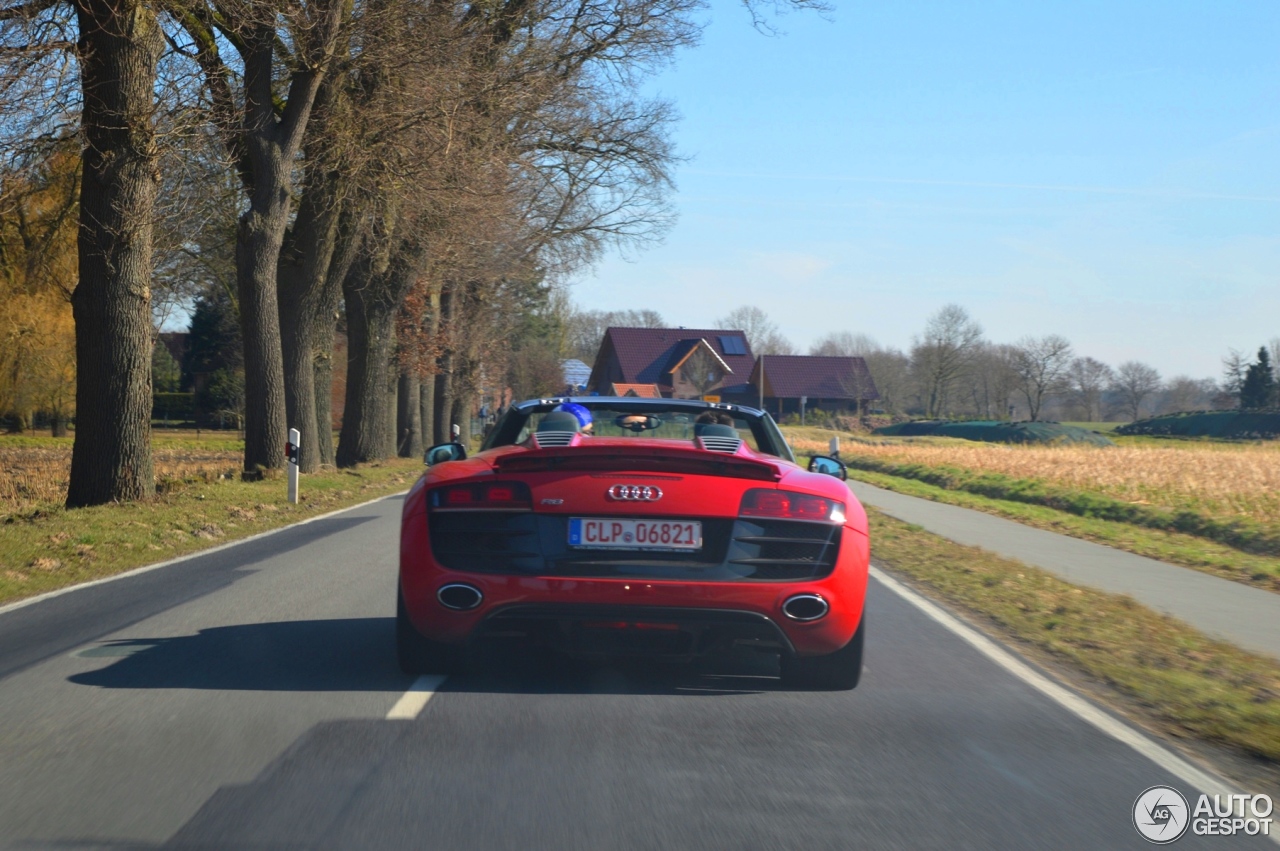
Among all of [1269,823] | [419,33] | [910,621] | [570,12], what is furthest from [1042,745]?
[570,12]

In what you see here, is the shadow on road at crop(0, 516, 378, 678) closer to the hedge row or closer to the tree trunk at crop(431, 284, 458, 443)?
the tree trunk at crop(431, 284, 458, 443)

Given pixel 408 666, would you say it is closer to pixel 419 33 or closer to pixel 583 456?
pixel 583 456

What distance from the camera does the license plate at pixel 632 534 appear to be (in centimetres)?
554

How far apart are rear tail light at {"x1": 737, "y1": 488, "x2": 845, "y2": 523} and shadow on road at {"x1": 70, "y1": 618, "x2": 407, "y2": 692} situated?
5.99 ft

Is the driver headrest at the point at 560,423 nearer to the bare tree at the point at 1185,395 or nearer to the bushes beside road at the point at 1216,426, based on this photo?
the bushes beside road at the point at 1216,426

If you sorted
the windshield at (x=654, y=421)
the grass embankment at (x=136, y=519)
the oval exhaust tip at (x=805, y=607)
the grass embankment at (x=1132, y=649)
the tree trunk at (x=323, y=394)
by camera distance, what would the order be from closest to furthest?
the oval exhaust tip at (x=805, y=607) → the grass embankment at (x=1132, y=649) → the windshield at (x=654, y=421) → the grass embankment at (x=136, y=519) → the tree trunk at (x=323, y=394)

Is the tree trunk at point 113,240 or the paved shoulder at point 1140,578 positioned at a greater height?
the tree trunk at point 113,240

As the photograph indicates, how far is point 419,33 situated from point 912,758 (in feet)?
54.3

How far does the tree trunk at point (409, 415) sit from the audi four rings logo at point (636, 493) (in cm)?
2983

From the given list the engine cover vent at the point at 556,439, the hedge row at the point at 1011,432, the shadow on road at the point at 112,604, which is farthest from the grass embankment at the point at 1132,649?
the hedge row at the point at 1011,432

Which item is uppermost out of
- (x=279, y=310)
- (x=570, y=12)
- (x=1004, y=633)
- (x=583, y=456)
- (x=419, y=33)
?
(x=570, y=12)

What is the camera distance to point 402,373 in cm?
3431

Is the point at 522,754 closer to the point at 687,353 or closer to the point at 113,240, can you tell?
the point at 113,240

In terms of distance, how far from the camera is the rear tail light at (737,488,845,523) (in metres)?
5.57
